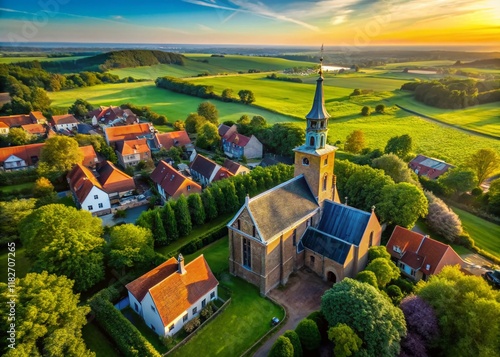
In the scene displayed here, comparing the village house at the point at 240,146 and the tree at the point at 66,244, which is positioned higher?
the tree at the point at 66,244

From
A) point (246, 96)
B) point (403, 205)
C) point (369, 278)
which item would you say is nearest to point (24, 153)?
point (369, 278)

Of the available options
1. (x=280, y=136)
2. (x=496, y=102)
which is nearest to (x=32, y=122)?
(x=280, y=136)

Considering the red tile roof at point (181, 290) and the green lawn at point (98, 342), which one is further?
the red tile roof at point (181, 290)

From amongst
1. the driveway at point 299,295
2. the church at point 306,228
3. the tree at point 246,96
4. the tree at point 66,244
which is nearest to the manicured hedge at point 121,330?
the tree at point 66,244

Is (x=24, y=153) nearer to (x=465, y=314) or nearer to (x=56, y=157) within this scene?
(x=56, y=157)

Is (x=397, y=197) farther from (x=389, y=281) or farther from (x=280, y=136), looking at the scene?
(x=280, y=136)

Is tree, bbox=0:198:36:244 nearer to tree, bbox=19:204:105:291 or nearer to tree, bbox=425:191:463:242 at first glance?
tree, bbox=19:204:105:291

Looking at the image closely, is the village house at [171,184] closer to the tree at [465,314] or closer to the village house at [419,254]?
the village house at [419,254]
